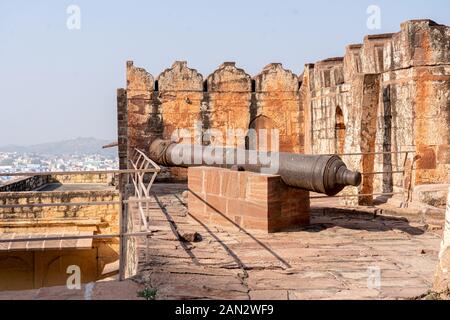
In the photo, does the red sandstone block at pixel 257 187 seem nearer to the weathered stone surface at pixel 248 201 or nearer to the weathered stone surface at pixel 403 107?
the weathered stone surface at pixel 248 201

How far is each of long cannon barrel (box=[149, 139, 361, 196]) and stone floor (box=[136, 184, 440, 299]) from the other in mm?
719

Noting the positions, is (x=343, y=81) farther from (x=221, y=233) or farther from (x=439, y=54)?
(x=221, y=233)

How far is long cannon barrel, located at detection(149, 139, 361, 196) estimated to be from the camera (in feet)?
21.1

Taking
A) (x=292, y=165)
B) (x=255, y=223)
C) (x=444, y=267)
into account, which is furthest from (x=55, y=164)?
(x=444, y=267)

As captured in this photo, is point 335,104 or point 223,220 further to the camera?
point 335,104

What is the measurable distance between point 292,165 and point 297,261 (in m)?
1.65

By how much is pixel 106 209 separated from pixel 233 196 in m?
8.08

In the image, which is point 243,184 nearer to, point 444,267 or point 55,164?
point 444,267

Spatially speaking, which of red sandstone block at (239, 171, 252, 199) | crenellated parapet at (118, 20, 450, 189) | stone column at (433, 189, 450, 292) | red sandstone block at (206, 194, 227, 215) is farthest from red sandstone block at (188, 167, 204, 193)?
stone column at (433, 189, 450, 292)

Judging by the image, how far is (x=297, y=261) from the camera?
5.61 metres

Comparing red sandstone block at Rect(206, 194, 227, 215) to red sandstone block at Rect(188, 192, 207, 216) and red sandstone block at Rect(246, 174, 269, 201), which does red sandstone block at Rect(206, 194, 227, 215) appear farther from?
red sandstone block at Rect(246, 174, 269, 201)

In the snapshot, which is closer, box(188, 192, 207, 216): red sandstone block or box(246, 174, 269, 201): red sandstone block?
box(246, 174, 269, 201): red sandstone block
